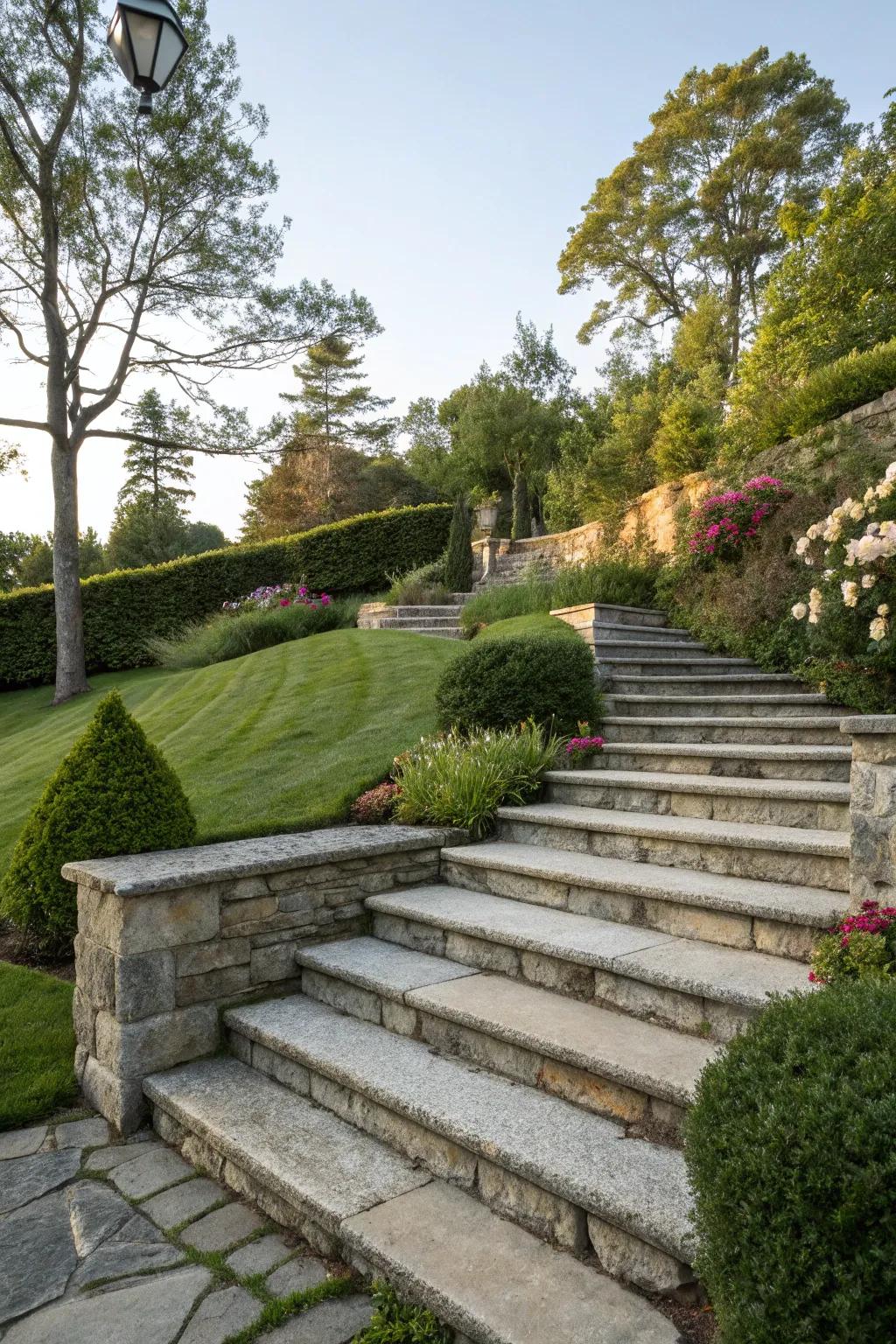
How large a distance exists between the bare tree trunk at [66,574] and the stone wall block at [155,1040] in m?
11.0

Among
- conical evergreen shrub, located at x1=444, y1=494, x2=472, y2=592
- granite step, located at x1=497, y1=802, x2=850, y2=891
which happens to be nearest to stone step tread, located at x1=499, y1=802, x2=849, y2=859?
granite step, located at x1=497, y1=802, x2=850, y2=891

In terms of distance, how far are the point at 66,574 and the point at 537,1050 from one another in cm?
1260

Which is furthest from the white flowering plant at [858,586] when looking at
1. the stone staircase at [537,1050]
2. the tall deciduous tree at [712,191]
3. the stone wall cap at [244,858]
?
the tall deciduous tree at [712,191]

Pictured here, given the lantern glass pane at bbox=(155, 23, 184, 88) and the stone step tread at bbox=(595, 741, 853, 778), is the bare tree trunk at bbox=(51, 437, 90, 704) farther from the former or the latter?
the stone step tread at bbox=(595, 741, 853, 778)

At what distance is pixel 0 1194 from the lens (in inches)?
94.6

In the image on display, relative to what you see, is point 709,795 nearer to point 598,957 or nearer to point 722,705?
point 598,957

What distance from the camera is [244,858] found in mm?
3227

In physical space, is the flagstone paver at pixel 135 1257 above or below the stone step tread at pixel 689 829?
below

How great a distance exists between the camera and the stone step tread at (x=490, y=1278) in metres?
1.59

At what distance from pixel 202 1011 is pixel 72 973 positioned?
131 centimetres

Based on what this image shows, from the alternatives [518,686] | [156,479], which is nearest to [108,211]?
[518,686]

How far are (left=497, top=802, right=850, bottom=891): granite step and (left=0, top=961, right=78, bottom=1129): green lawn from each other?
2.30 meters

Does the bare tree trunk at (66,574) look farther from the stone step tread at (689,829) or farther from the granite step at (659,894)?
the granite step at (659,894)

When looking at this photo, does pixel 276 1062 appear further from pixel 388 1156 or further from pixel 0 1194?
pixel 0 1194
